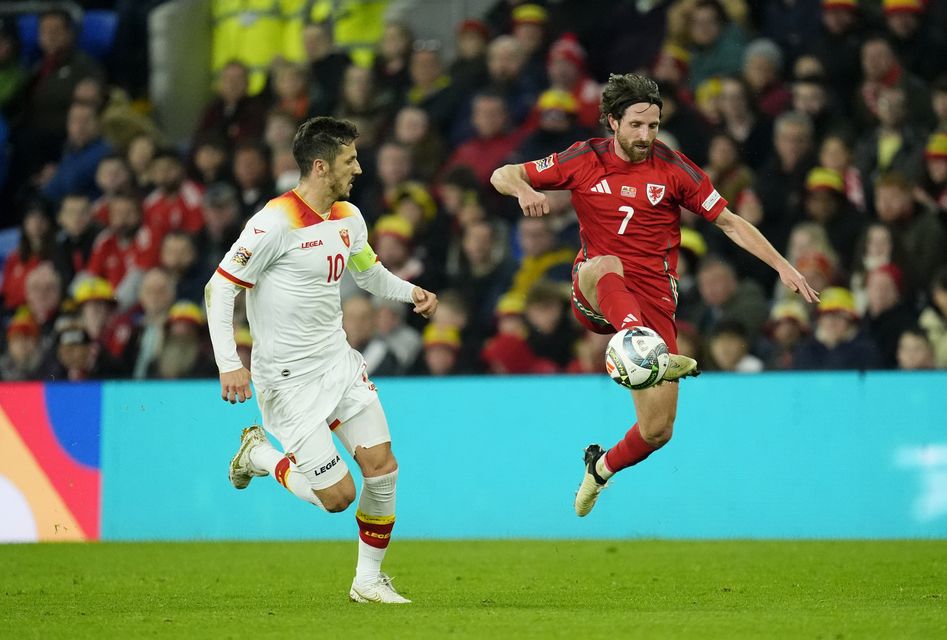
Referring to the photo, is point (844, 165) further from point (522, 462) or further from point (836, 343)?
point (522, 462)

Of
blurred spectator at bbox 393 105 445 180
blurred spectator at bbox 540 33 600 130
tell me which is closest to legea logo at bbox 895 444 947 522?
blurred spectator at bbox 540 33 600 130

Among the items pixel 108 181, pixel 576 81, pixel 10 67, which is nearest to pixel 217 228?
pixel 108 181

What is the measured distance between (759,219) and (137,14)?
757cm

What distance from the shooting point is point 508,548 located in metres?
10.5

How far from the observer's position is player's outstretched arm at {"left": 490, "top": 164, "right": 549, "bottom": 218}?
298 inches

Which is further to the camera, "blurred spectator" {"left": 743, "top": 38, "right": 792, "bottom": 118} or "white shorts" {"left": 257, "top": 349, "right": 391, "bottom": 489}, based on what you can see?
"blurred spectator" {"left": 743, "top": 38, "right": 792, "bottom": 118}

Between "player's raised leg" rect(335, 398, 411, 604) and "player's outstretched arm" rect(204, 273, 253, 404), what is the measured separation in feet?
1.91

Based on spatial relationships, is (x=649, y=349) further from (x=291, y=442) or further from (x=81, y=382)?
(x=81, y=382)

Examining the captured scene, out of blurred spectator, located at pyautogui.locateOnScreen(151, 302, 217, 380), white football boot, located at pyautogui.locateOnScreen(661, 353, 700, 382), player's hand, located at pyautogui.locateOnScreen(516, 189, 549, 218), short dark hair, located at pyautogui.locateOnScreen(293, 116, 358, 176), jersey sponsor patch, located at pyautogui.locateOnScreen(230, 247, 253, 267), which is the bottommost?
blurred spectator, located at pyautogui.locateOnScreen(151, 302, 217, 380)

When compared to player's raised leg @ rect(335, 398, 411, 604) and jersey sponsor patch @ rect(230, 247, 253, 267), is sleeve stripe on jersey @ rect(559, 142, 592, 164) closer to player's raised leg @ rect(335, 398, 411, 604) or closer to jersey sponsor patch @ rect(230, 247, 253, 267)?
player's raised leg @ rect(335, 398, 411, 604)

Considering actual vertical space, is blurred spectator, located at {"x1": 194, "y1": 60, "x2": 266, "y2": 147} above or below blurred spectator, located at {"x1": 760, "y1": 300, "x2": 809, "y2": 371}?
above

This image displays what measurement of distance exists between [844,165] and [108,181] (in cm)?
694

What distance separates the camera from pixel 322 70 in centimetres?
1466

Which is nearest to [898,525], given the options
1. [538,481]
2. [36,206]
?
[538,481]
